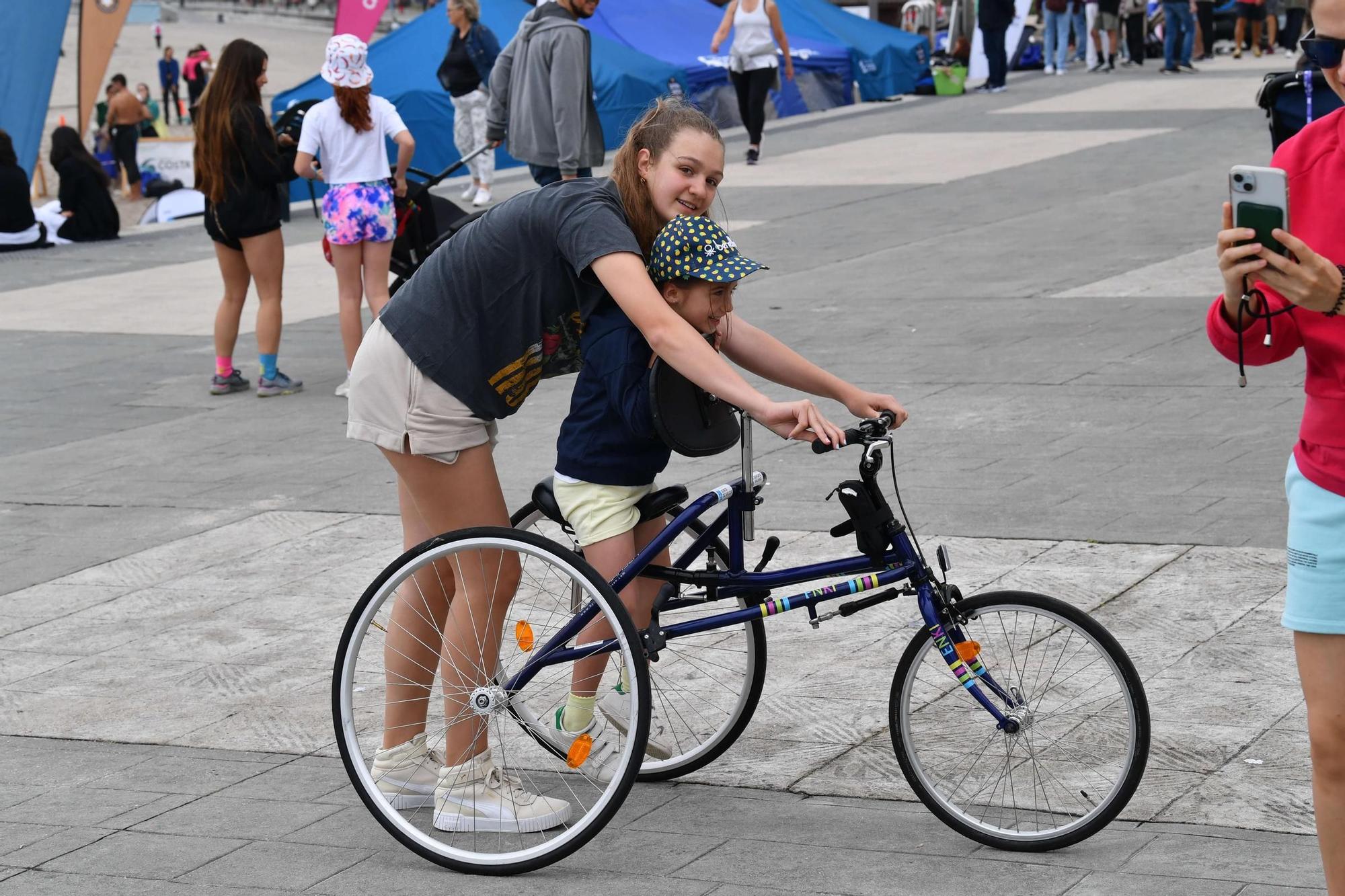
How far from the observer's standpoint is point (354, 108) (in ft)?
29.8

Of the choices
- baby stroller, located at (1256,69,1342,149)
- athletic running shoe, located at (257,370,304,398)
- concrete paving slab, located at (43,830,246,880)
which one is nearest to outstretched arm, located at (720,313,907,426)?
concrete paving slab, located at (43,830,246,880)

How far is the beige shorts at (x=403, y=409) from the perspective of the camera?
12.8ft

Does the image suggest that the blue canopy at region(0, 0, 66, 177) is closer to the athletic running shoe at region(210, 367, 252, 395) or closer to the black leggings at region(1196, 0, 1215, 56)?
the athletic running shoe at region(210, 367, 252, 395)

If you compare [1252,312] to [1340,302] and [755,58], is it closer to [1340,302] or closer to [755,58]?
[1340,302]

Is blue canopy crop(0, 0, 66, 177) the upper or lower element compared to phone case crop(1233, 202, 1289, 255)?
lower

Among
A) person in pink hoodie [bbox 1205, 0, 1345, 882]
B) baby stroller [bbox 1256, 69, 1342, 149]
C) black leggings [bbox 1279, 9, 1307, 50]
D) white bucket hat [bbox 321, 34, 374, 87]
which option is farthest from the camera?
black leggings [bbox 1279, 9, 1307, 50]

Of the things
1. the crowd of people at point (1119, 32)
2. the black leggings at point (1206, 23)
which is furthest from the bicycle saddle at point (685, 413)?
the black leggings at point (1206, 23)

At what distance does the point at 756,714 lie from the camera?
471cm

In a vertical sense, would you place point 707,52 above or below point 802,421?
below

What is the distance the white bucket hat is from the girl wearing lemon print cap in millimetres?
5458

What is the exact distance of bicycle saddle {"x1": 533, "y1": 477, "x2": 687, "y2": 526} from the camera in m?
3.92

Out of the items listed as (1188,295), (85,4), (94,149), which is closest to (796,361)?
(1188,295)

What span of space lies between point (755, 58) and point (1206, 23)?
13.3 metres

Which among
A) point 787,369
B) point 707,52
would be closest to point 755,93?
point 707,52
